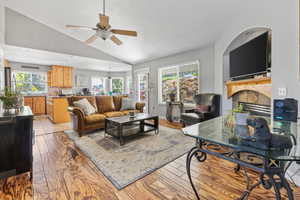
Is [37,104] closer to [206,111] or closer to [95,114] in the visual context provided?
[95,114]

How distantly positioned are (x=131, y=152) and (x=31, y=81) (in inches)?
249

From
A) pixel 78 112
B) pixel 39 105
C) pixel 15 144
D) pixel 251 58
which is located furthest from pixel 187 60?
pixel 39 105

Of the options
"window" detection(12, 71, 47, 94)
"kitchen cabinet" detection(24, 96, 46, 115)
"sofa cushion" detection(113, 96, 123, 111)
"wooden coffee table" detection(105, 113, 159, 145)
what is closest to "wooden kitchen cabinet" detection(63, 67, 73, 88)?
"window" detection(12, 71, 47, 94)

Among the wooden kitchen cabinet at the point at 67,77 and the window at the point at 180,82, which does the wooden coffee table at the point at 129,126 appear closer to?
the window at the point at 180,82

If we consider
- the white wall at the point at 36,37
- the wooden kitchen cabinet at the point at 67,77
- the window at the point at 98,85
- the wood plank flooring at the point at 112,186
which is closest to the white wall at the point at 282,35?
the wood plank flooring at the point at 112,186

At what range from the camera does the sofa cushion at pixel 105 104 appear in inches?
160

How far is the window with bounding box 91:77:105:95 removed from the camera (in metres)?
7.81

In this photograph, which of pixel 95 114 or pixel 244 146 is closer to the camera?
pixel 244 146

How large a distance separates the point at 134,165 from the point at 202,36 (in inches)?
133

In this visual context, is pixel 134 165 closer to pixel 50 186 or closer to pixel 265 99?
pixel 50 186

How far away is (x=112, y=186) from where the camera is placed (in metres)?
1.52

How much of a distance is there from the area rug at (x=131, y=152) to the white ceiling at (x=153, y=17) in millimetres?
2590

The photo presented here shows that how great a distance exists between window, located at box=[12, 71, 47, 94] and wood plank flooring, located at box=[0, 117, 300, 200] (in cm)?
538

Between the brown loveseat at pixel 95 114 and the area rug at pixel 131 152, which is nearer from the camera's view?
the area rug at pixel 131 152
